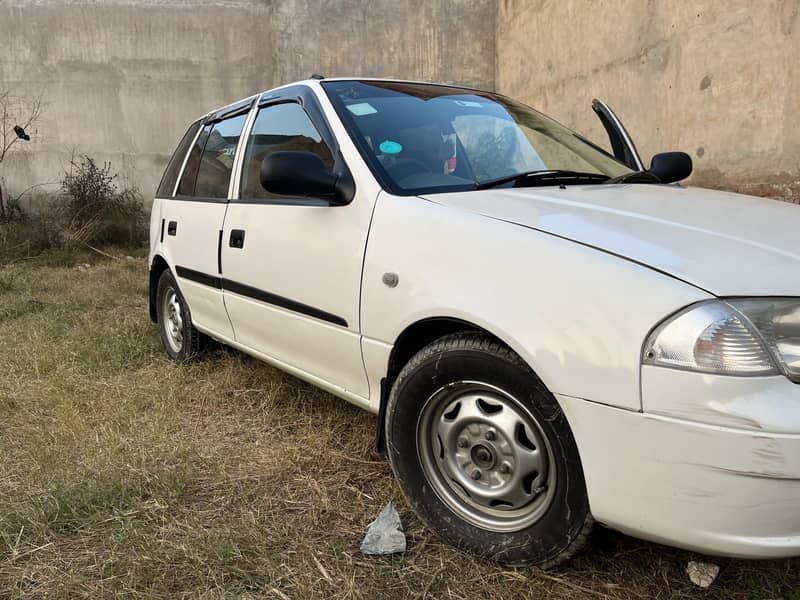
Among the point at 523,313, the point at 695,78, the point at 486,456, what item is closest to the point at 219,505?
the point at 486,456

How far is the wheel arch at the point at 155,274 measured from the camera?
4273 millimetres

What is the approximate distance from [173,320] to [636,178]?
3127 millimetres

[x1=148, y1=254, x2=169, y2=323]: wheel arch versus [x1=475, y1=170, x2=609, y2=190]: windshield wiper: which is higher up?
[x1=475, y1=170, x2=609, y2=190]: windshield wiper

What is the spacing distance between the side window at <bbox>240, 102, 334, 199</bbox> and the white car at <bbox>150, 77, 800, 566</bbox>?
0.01 meters

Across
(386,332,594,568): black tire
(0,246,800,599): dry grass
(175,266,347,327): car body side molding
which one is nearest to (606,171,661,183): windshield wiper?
(386,332,594,568): black tire

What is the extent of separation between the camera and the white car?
55.6 inches

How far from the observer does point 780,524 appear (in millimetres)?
1396

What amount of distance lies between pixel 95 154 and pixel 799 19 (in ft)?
35.6

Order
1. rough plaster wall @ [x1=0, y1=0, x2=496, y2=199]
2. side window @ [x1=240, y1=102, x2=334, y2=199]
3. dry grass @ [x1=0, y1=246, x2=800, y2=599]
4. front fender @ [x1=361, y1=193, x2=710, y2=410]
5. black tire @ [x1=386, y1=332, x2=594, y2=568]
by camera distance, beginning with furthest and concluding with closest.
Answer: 1. rough plaster wall @ [x1=0, y1=0, x2=496, y2=199]
2. side window @ [x1=240, y1=102, x2=334, y2=199]
3. dry grass @ [x1=0, y1=246, x2=800, y2=599]
4. black tire @ [x1=386, y1=332, x2=594, y2=568]
5. front fender @ [x1=361, y1=193, x2=710, y2=410]

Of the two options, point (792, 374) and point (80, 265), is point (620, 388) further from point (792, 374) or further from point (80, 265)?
point (80, 265)

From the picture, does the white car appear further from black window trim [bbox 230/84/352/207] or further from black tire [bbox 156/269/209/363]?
black tire [bbox 156/269/209/363]

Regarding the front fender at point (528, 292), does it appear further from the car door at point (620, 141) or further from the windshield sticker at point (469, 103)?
the car door at point (620, 141)

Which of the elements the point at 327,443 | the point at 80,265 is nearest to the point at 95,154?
the point at 80,265

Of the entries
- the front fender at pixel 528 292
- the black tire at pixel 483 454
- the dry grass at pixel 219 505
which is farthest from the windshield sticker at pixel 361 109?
the dry grass at pixel 219 505
